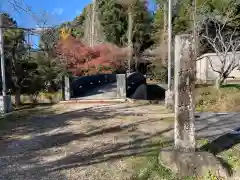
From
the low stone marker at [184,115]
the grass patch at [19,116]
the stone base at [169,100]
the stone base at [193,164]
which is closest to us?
the stone base at [193,164]

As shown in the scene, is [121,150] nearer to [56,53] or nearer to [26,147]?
[26,147]

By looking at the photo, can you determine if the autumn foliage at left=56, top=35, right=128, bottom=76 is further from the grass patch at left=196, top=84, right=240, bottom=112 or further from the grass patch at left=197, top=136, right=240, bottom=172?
the grass patch at left=197, top=136, right=240, bottom=172

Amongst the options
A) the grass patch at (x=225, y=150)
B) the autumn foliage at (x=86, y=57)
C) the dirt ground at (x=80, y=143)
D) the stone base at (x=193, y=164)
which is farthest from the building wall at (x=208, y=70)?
the stone base at (x=193, y=164)

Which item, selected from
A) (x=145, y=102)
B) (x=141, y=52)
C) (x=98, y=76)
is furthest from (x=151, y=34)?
(x=145, y=102)

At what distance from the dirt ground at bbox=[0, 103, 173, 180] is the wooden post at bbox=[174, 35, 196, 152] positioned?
3.00ft

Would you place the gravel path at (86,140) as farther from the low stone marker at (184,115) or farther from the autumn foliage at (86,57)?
the autumn foliage at (86,57)

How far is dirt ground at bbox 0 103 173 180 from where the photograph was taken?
4984mm

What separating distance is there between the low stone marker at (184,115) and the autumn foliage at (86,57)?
42.6 ft

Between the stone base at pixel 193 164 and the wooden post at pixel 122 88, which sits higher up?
the wooden post at pixel 122 88

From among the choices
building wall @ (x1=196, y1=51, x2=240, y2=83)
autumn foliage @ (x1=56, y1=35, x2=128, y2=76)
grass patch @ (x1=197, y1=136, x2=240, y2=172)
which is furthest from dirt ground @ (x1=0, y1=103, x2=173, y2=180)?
building wall @ (x1=196, y1=51, x2=240, y2=83)

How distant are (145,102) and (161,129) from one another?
5.07 m

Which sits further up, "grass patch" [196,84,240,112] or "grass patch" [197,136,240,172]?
"grass patch" [196,84,240,112]

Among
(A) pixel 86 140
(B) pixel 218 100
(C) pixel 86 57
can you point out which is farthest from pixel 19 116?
(C) pixel 86 57

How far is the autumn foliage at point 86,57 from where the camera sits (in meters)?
18.9
